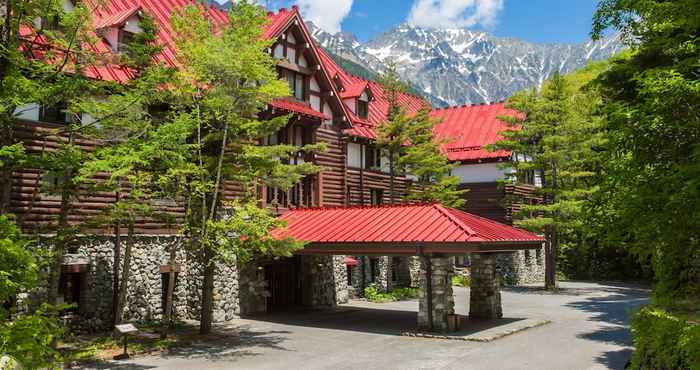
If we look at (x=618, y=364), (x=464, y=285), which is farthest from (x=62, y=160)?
(x=464, y=285)

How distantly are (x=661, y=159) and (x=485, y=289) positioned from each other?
13.2m

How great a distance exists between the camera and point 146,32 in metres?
17.9

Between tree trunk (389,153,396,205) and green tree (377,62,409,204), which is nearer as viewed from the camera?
green tree (377,62,409,204)

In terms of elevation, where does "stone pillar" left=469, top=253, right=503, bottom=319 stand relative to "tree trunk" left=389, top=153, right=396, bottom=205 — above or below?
below

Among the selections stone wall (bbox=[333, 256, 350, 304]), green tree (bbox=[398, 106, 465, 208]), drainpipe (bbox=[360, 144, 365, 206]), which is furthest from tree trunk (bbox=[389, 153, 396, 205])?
stone wall (bbox=[333, 256, 350, 304])

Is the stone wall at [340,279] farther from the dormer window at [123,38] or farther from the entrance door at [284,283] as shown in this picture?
the dormer window at [123,38]

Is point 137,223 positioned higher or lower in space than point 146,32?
lower

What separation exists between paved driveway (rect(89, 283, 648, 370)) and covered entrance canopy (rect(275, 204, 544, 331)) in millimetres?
1433

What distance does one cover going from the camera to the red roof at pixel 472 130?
39.1 metres

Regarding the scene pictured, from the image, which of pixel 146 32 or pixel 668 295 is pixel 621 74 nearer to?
pixel 668 295

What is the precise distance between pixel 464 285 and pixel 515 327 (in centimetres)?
1716

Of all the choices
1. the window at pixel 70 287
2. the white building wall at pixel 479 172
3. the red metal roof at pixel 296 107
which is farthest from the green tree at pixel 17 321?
the white building wall at pixel 479 172

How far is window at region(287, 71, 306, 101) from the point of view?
1056 inches

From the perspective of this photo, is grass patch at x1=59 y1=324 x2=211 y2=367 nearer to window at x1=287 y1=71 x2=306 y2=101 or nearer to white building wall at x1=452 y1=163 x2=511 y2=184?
window at x1=287 y1=71 x2=306 y2=101
